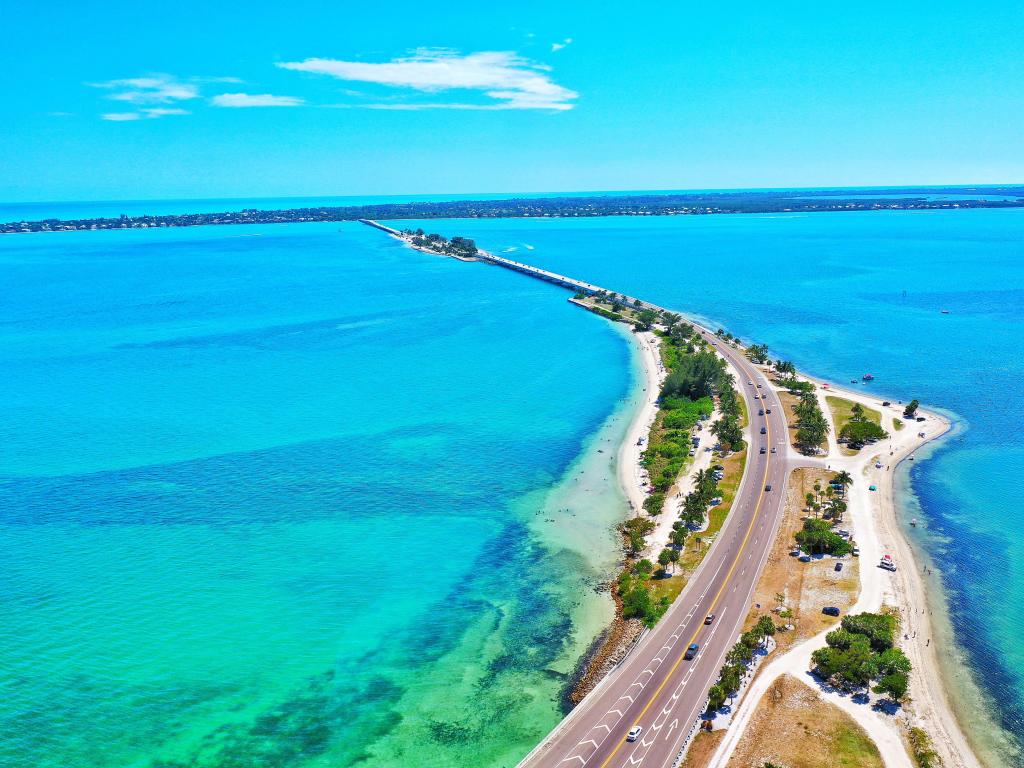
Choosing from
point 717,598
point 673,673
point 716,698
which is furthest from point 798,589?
point 716,698

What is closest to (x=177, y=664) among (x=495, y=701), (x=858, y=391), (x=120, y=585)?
(x=120, y=585)

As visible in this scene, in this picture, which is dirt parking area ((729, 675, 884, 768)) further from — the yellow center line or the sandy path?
the yellow center line

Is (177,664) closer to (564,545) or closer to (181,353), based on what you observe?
(564,545)

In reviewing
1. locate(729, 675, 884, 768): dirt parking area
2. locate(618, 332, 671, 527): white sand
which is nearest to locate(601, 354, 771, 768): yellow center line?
locate(729, 675, 884, 768): dirt parking area

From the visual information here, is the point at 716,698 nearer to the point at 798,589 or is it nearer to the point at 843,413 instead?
the point at 798,589

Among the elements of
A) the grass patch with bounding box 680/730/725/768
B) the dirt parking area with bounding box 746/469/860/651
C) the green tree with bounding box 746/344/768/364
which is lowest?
the grass patch with bounding box 680/730/725/768

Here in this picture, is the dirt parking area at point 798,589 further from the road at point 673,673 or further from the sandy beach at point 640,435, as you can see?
the sandy beach at point 640,435
